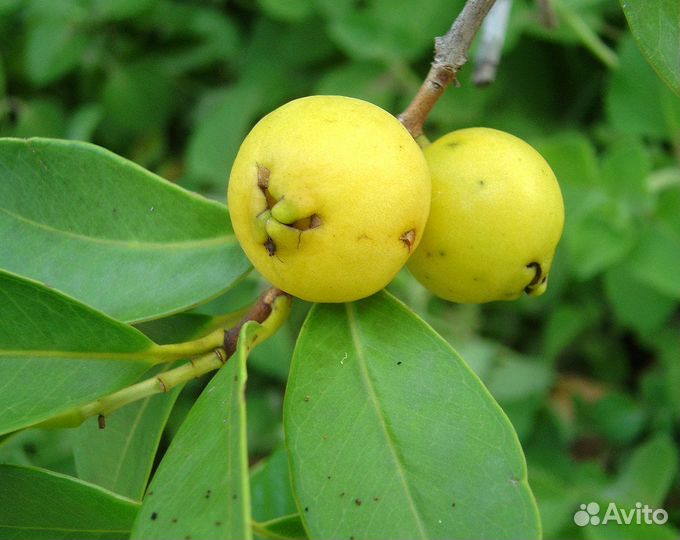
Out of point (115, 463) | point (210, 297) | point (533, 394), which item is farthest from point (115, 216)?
point (533, 394)

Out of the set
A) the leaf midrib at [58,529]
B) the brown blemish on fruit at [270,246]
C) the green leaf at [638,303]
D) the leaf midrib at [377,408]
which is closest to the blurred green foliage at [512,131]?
the green leaf at [638,303]

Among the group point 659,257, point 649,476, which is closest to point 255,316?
point 659,257

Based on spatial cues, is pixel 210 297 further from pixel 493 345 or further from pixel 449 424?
pixel 493 345

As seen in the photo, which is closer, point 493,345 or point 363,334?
point 363,334

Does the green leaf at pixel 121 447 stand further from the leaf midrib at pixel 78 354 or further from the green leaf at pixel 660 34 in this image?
the green leaf at pixel 660 34

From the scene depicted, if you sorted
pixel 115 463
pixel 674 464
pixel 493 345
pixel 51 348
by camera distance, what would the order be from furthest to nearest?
pixel 493 345, pixel 674 464, pixel 115 463, pixel 51 348

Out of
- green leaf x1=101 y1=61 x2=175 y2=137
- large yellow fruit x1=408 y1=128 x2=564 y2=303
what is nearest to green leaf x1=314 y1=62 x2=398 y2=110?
green leaf x1=101 y1=61 x2=175 y2=137

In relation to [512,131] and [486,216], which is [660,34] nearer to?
[486,216]

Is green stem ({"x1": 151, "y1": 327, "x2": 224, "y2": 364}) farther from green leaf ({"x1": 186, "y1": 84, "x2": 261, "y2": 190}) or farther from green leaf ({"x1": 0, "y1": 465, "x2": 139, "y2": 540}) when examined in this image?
green leaf ({"x1": 186, "y1": 84, "x2": 261, "y2": 190})
